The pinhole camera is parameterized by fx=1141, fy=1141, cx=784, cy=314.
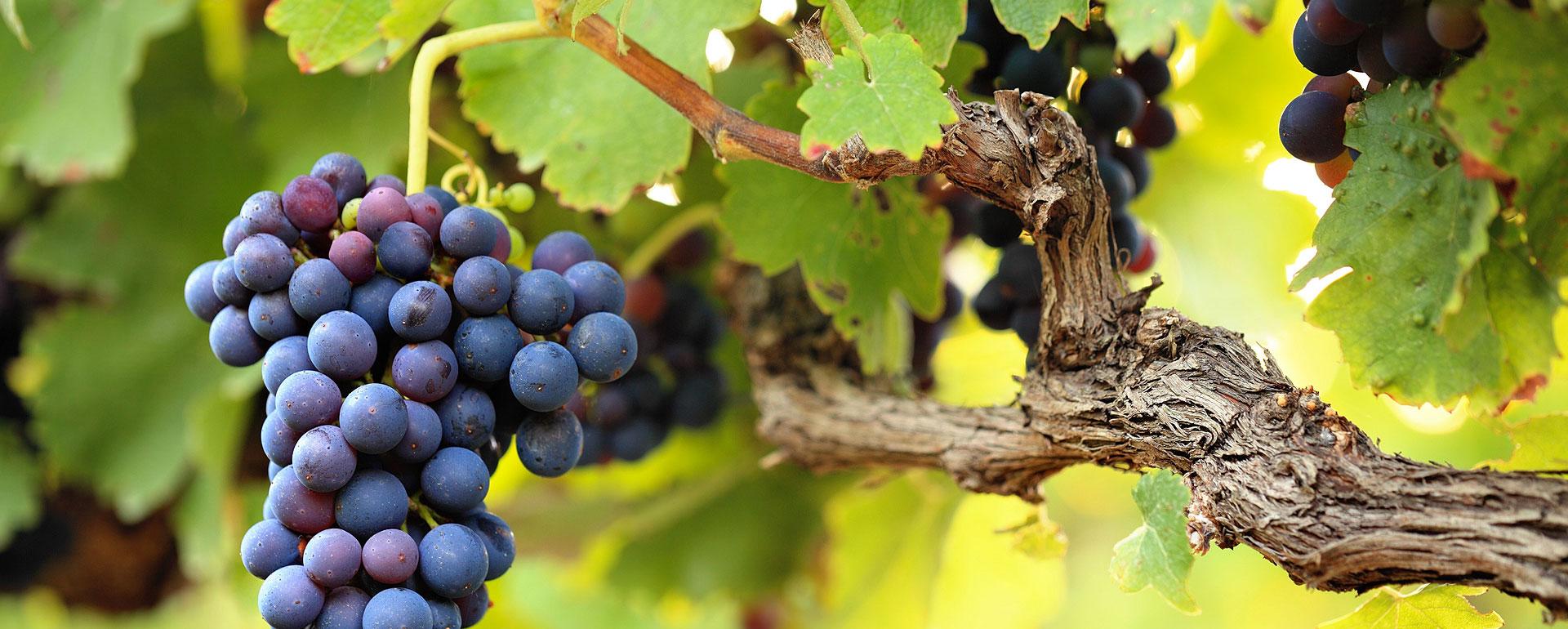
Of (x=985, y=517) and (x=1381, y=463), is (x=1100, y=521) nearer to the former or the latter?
(x=985, y=517)

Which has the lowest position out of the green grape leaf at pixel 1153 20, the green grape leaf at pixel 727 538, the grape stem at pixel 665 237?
the green grape leaf at pixel 727 538

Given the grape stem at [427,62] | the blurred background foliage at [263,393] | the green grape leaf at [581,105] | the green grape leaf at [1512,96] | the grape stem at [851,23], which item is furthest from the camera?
the blurred background foliage at [263,393]

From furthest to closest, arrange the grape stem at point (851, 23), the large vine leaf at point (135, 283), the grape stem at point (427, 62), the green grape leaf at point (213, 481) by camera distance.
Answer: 1. the large vine leaf at point (135, 283)
2. the green grape leaf at point (213, 481)
3. the grape stem at point (427, 62)
4. the grape stem at point (851, 23)

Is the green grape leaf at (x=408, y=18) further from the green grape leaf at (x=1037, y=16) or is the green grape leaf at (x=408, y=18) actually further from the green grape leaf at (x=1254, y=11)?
the green grape leaf at (x=1254, y=11)

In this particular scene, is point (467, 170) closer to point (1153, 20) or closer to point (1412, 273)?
point (1153, 20)

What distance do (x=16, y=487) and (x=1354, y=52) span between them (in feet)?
5.18

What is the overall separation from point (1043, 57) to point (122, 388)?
49.3 inches

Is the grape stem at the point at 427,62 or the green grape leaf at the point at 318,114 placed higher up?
the grape stem at the point at 427,62

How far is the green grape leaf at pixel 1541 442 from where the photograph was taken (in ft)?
2.33

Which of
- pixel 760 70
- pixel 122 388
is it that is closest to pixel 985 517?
pixel 760 70

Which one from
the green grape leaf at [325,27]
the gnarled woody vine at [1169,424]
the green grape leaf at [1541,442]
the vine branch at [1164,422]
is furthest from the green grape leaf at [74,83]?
the green grape leaf at [1541,442]

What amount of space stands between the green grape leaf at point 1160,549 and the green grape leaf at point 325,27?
634mm

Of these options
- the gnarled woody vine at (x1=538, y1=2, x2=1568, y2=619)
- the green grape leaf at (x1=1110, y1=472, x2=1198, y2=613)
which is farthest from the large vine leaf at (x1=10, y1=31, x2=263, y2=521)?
the green grape leaf at (x1=1110, y1=472, x2=1198, y2=613)

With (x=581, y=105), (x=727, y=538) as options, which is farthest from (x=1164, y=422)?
(x=727, y=538)
